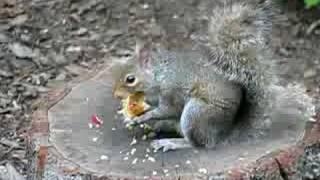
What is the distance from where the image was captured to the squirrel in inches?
93.1

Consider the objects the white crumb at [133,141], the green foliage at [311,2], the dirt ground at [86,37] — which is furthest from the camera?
the green foliage at [311,2]

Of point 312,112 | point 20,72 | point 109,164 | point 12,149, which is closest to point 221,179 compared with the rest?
point 109,164

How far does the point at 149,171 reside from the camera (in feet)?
7.72

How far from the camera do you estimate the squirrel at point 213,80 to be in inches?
93.1

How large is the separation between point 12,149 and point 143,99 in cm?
129

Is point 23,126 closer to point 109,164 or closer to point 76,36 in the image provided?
point 76,36

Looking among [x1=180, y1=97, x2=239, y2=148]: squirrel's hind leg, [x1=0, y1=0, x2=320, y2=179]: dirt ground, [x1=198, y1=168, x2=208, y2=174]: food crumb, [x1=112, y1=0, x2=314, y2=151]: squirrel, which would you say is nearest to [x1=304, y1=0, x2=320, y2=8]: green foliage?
[x1=0, y1=0, x2=320, y2=179]: dirt ground

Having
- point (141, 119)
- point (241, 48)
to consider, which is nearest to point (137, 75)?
point (141, 119)

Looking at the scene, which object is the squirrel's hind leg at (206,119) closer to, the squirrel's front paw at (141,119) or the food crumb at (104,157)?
the squirrel's front paw at (141,119)

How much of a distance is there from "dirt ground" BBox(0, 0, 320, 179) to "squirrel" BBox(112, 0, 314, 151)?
1442 millimetres

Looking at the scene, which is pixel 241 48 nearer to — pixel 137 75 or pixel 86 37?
pixel 137 75

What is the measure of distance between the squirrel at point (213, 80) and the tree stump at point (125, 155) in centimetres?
5

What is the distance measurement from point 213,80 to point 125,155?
314 millimetres

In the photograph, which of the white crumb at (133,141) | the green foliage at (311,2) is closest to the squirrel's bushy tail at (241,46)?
the white crumb at (133,141)
